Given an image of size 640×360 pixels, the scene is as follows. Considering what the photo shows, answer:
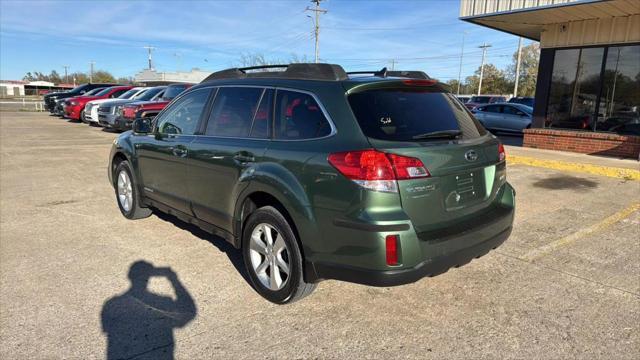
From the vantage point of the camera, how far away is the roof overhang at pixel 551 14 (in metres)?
9.25

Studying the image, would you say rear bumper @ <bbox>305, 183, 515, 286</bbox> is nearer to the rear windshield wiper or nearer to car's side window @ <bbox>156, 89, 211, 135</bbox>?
the rear windshield wiper

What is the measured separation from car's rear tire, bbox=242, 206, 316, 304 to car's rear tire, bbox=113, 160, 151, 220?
2.40 metres

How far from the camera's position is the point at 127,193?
562 cm

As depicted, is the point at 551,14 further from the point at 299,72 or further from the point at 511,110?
the point at 299,72

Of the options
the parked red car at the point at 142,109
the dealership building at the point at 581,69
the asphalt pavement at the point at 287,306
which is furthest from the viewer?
the parked red car at the point at 142,109

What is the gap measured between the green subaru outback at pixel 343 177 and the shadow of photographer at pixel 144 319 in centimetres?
60

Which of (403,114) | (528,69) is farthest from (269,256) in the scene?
(528,69)

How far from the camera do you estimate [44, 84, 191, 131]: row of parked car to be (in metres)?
14.1

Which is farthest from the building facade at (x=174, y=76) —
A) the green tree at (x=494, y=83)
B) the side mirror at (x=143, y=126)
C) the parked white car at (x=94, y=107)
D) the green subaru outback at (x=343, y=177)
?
the green subaru outback at (x=343, y=177)

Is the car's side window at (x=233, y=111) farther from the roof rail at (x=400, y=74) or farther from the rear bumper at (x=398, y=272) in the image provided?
the rear bumper at (x=398, y=272)

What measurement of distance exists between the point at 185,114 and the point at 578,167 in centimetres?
799

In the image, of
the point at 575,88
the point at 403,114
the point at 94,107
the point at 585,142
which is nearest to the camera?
the point at 403,114

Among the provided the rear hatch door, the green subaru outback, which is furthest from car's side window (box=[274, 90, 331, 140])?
the rear hatch door

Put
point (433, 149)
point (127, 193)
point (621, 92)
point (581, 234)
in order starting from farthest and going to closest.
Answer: point (621, 92), point (127, 193), point (581, 234), point (433, 149)
